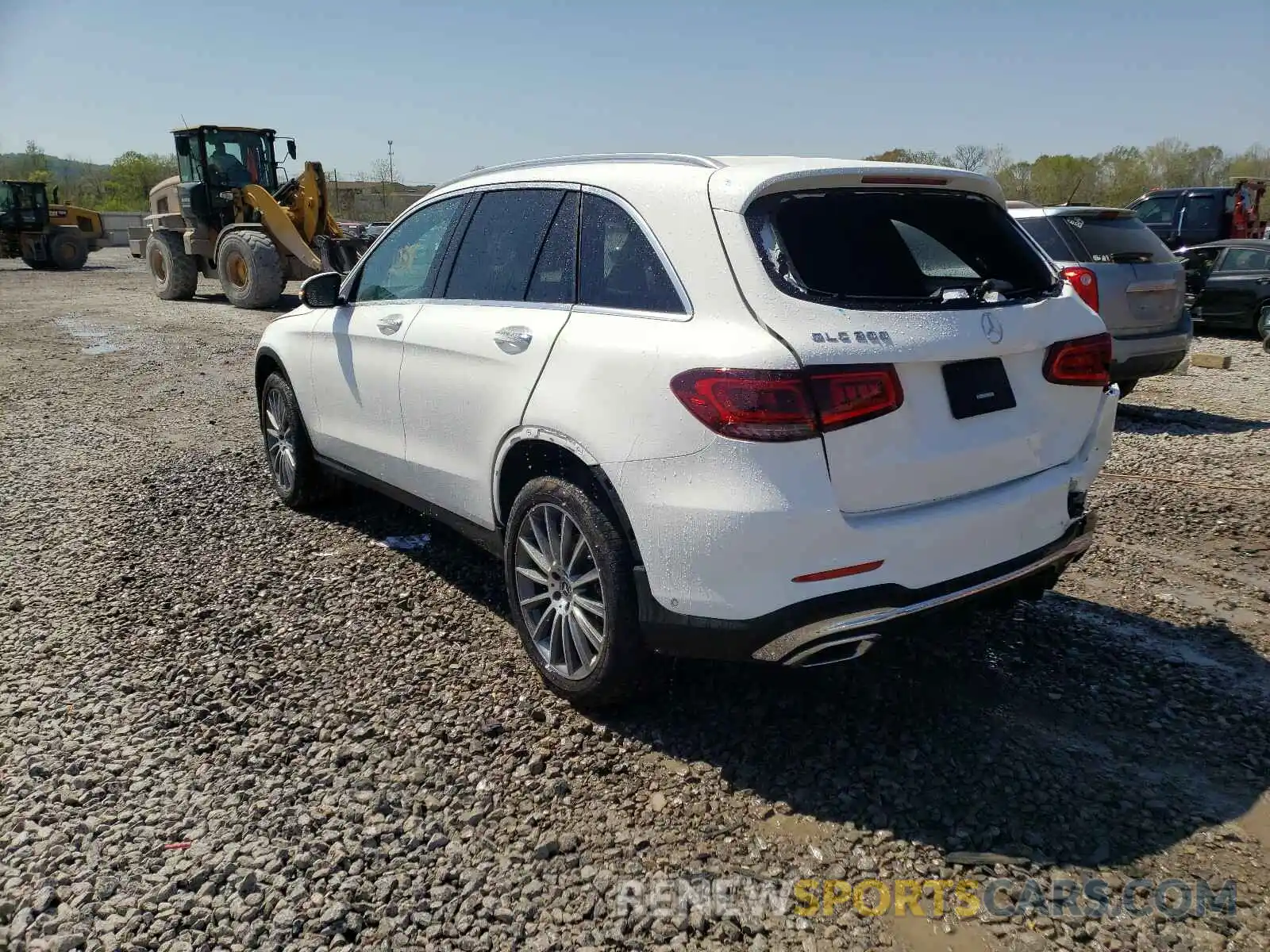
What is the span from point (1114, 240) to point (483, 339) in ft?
19.7

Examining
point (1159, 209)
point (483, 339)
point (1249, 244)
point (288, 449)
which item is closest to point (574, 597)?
point (483, 339)

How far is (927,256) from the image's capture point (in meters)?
3.36

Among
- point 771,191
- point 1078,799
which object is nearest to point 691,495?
point 771,191

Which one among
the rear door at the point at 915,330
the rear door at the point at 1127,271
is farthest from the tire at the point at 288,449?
the rear door at the point at 1127,271

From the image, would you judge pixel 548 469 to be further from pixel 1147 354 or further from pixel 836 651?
pixel 1147 354

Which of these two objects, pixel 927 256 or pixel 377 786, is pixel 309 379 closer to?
pixel 377 786

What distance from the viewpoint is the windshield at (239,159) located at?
17844 mm

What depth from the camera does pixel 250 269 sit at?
16078mm

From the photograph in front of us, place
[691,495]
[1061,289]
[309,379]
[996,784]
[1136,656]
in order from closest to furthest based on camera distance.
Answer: [691,495]
[996,784]
[1061,289]
[1136,656]
[309,379]

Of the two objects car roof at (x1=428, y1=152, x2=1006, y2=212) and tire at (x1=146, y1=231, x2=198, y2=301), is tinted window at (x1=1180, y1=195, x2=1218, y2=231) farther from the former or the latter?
tire at (x1=146, y1=231, x2=198, y2=301)

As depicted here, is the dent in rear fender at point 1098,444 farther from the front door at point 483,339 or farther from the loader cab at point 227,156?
the loader cab at point 227,156

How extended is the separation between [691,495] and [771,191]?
38.3 inches

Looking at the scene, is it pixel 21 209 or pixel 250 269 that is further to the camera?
pixel 21 209

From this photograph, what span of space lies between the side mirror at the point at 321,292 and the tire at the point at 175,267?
1553cm
